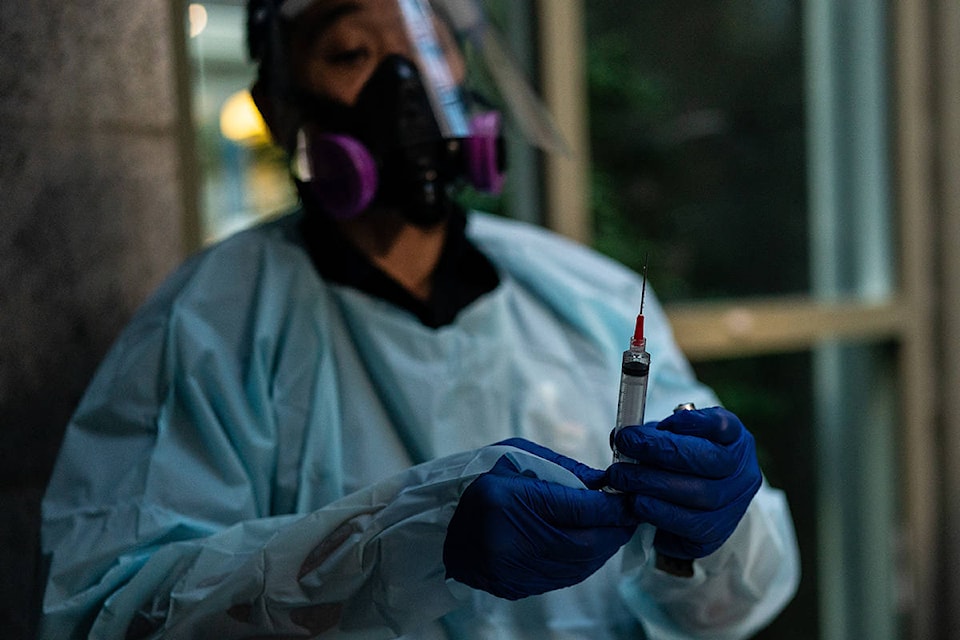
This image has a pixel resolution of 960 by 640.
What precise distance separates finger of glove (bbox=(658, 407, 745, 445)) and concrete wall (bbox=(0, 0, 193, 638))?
2.98 ft

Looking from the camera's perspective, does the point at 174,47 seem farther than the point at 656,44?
No

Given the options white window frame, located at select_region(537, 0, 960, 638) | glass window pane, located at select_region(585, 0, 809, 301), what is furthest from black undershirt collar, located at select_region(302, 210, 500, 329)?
white window frame, located at select_region(537, 0, 960, 638)

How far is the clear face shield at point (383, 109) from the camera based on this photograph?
3.81ft

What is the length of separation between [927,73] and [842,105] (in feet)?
0.73

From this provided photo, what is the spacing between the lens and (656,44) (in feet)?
7.18

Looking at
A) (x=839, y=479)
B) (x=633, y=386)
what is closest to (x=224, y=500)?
(x=633, y=386)

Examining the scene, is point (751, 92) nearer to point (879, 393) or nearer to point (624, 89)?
point (624, 89)

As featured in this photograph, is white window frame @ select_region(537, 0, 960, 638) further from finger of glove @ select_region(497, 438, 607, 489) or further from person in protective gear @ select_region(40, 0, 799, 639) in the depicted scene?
finger of glove @ select_region(497, 438, 607, 489)

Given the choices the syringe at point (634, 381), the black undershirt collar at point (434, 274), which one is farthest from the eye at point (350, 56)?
the syringe at point (634, 381)

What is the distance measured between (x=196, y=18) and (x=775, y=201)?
154 centimetres

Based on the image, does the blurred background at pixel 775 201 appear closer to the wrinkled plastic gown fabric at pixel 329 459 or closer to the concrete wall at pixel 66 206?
the concrete wall at pixel 66 206

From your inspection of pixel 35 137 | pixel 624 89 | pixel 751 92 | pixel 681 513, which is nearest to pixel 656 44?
pixel 624 89

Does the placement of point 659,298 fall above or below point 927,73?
below

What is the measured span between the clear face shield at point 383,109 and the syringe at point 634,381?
0.41m
